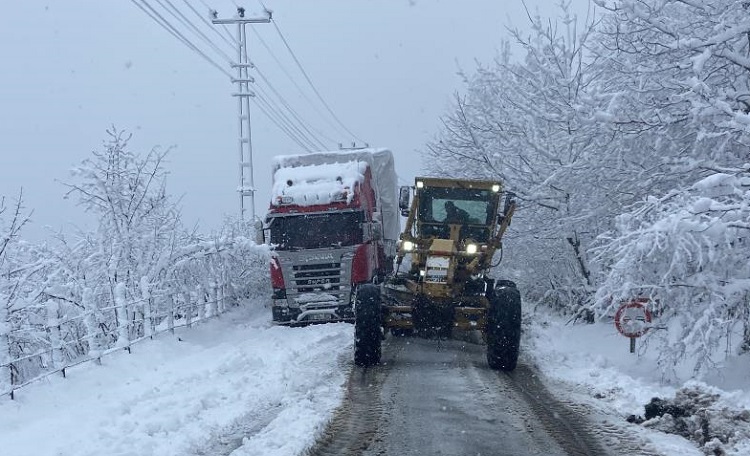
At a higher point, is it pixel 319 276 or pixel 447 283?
pixel 447 283

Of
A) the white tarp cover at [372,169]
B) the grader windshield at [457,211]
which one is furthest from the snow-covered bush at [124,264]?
the grader windshield at [457,211]

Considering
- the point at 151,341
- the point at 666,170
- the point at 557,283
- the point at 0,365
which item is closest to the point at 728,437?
the point at 666,170

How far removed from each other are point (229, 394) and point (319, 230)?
25.6 feet

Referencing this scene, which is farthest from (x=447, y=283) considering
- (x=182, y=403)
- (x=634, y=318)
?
(x=182, y=403)

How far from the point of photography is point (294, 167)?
56.2 feet

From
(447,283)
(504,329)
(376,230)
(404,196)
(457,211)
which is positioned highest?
(404,196)

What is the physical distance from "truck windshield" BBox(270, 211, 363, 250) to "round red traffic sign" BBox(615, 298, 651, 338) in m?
7.17

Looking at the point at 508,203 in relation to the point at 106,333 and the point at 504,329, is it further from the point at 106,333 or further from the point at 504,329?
the point at 106,333

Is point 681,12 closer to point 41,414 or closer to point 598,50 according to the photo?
point 598,50

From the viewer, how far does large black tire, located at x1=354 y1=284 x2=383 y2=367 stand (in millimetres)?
10305

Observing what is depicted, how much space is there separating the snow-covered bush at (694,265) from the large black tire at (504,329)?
162cm

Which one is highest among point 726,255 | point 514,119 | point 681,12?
point 681,12

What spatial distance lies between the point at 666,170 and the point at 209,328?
30.5 ft

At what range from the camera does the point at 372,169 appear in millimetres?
18359
